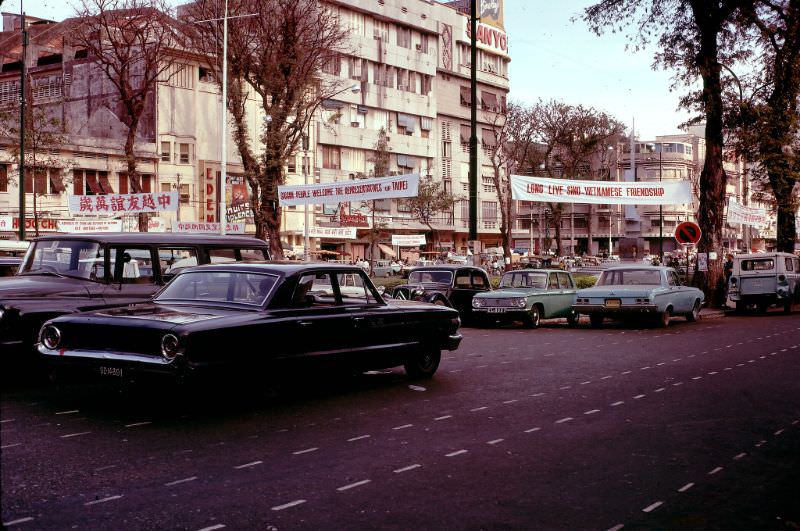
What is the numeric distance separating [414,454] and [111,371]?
3026 mm

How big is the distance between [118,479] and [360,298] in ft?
15.7

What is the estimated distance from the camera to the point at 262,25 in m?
34.4

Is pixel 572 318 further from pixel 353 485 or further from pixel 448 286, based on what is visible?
pixel 353 485

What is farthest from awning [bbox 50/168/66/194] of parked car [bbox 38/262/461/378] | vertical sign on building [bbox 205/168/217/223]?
parked car [bbox 38/262/461/378]

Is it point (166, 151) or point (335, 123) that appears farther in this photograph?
point (335, 123)

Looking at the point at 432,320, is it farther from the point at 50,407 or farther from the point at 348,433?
the point at 50,407

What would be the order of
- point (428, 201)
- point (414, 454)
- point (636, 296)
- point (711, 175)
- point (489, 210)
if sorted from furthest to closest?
point (489, 210), point (428, 201), point (711, 175), point (636, 296), point (414, 454)

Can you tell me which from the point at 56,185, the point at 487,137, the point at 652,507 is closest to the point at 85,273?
the point at 652,507

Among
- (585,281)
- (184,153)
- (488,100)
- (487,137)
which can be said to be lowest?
(585,281)

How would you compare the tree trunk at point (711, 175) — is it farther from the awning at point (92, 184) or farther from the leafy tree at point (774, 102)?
the awning at point (92, 184)

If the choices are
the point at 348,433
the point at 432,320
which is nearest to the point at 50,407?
the point at 348,433

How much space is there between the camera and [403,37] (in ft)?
258

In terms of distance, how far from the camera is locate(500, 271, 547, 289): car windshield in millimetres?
22839

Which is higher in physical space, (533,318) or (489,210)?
(489,210)
